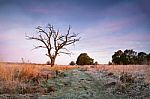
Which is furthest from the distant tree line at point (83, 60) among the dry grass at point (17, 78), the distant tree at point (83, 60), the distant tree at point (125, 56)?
the dry grass at point (17, 78)

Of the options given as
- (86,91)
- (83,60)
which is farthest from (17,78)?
(83,60)

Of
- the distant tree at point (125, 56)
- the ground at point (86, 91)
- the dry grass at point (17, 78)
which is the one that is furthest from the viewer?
the distant tree at point (125, 56)

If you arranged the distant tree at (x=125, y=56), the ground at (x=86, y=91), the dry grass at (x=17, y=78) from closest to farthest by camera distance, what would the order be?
the ground at (x=86, y=91) → the dry grass at (x=17, y=78) → the distant tree at (x=125, y=56)

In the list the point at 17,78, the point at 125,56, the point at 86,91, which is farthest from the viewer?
the point at 125,56

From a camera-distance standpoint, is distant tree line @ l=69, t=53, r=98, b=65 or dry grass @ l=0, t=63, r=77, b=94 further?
distant tree line @ l=69, t=53, r=98, b=65

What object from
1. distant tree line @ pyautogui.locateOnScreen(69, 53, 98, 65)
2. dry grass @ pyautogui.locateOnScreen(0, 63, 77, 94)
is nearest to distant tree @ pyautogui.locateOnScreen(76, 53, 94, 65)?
distant tree line @ pyautogui.locateOnScreen(69, 53, 98, 65)

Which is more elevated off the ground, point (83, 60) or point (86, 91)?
point (83, 60)

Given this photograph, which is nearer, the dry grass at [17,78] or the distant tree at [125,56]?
the dry grass at [17,78]

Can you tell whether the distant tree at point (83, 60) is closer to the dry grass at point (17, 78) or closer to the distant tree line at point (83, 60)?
the distant tree line at point (83, 60)

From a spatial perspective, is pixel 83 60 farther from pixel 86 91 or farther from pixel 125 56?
pixel 86 91

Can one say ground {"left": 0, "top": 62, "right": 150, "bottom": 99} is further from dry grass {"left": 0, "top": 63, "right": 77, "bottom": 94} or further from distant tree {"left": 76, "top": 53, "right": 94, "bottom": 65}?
distant tree {"left": 76, "top": 53, "right": 94, "bottom": 65}

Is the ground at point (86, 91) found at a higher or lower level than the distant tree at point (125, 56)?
lower

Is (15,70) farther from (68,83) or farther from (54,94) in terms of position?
(54,94)

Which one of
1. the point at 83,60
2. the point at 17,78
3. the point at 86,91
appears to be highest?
the point at 83,60
